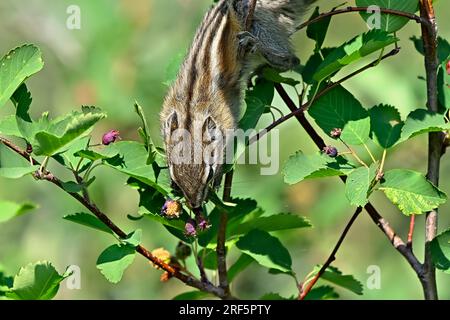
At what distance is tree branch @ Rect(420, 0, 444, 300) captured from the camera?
270 centimetres

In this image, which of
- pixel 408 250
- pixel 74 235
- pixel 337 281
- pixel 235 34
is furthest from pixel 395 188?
pixel 74 235

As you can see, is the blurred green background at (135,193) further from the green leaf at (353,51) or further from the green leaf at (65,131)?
the green leaf at (65,131)

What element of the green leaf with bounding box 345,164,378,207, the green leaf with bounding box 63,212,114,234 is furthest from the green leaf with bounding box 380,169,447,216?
the green leaf with bounding box 63,212,114,234

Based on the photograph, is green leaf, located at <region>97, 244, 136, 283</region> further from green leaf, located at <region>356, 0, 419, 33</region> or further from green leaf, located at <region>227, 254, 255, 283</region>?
green leaf, located at <region>356, 0, 419, 33</region>

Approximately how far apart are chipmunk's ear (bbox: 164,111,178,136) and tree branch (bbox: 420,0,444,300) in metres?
1.06

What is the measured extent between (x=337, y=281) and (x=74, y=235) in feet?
7.32

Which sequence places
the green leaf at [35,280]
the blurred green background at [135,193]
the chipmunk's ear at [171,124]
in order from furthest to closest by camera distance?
1. the blurred green background at [135,193]
2. the chipmunk's ear at [171,124]
3. the green leaf at [35,280]

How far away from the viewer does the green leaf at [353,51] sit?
2.60m

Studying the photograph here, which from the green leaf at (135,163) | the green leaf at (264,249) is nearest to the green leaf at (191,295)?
the green leaf at (264,249)

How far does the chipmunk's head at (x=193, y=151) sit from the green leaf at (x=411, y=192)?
70 cm

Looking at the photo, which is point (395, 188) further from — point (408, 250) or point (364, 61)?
point (364, 61)

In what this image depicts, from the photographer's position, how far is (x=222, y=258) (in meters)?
2.84

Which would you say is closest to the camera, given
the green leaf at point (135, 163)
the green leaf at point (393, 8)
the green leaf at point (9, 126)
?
the green leaf at point (9, 126)

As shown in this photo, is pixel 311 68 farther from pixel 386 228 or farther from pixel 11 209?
pixel 11 209
